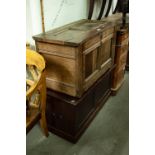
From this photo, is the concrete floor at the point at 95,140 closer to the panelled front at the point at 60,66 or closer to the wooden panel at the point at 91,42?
the panelled front at the point at 60,66

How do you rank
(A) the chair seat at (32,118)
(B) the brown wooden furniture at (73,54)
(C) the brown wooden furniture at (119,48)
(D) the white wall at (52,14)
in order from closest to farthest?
(A) the chair seat at (32,118)
(B) the brown wooden furniture at (73,54)
(D) the white wall at (52,14)
(C) the brown wooden furniture at (119,48)

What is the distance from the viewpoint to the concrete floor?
163 cm

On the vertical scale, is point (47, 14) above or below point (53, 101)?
above

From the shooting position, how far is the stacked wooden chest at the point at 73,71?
146cm

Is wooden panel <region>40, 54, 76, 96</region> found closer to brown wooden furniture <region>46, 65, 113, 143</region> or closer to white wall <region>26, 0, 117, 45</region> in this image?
brown wooden furniture <region>46, 65, 113, 143</region>

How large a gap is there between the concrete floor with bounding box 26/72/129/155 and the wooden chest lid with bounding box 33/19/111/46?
90 cm

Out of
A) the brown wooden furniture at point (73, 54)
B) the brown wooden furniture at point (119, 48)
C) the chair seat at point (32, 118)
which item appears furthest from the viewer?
the brown wooden furniture at point (119, 48)

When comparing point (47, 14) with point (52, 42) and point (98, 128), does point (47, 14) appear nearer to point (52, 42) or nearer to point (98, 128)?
point (52, 42)

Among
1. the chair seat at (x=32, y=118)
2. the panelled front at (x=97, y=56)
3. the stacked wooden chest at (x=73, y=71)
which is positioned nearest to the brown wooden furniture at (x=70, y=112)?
the stacked wooden chest at (x=73, y=71)

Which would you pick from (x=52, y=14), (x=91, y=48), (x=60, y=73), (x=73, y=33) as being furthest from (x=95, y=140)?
(x=52, y=14)

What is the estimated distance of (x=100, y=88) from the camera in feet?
6.82

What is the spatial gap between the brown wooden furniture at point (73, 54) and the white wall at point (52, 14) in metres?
0.10

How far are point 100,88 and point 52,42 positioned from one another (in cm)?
87
